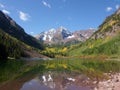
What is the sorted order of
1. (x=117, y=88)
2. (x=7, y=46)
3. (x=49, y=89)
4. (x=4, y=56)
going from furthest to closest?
1. (x=7, y=46)
2. (x=4, y=56)
3. (x=49, y=89)
4. (x=117, y=88)

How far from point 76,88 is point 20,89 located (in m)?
8.74

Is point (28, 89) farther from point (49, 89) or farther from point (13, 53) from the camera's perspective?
point (13, 53)

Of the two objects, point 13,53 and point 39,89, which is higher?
point 13,53

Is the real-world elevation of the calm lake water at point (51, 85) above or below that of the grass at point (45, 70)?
below

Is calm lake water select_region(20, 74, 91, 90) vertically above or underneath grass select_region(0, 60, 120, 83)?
underneath

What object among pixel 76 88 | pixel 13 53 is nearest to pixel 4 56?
pixel 13 53

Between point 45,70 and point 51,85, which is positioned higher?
point 45,70

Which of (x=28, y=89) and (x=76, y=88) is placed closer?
(x=28, y=89)

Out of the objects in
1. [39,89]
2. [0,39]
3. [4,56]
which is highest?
[0,39]

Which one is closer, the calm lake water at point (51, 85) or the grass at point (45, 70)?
the calm lake water at point (51, 85)

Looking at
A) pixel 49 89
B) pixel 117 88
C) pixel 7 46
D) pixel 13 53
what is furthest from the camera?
pixel 13 53

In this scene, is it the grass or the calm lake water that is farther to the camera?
the grass

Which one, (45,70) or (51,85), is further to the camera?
(45,70)

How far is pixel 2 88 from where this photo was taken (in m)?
34.5
